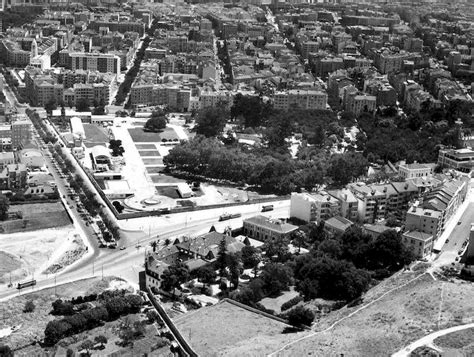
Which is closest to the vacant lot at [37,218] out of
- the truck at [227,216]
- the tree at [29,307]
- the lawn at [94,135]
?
the truck at [227,216]

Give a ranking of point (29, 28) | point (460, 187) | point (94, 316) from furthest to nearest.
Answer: point (29, 28), point (460, 187), point (94, 316)

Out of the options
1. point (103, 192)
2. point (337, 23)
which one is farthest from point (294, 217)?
point (337, 23)

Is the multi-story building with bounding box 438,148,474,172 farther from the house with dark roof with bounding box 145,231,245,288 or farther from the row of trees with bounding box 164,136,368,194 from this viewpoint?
the house with dark roof with bounding box 145,231,245,288

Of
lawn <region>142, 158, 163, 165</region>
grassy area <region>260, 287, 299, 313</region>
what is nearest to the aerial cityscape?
grassy area <region>260, 287, 299, 313</region>

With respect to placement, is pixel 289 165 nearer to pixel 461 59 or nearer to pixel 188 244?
pixel 188 244

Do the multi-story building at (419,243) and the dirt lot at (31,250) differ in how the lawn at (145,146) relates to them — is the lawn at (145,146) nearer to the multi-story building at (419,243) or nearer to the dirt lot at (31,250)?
the dirt lot at (31,250)

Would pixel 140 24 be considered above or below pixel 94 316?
above

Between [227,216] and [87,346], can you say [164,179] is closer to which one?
[227,216]
